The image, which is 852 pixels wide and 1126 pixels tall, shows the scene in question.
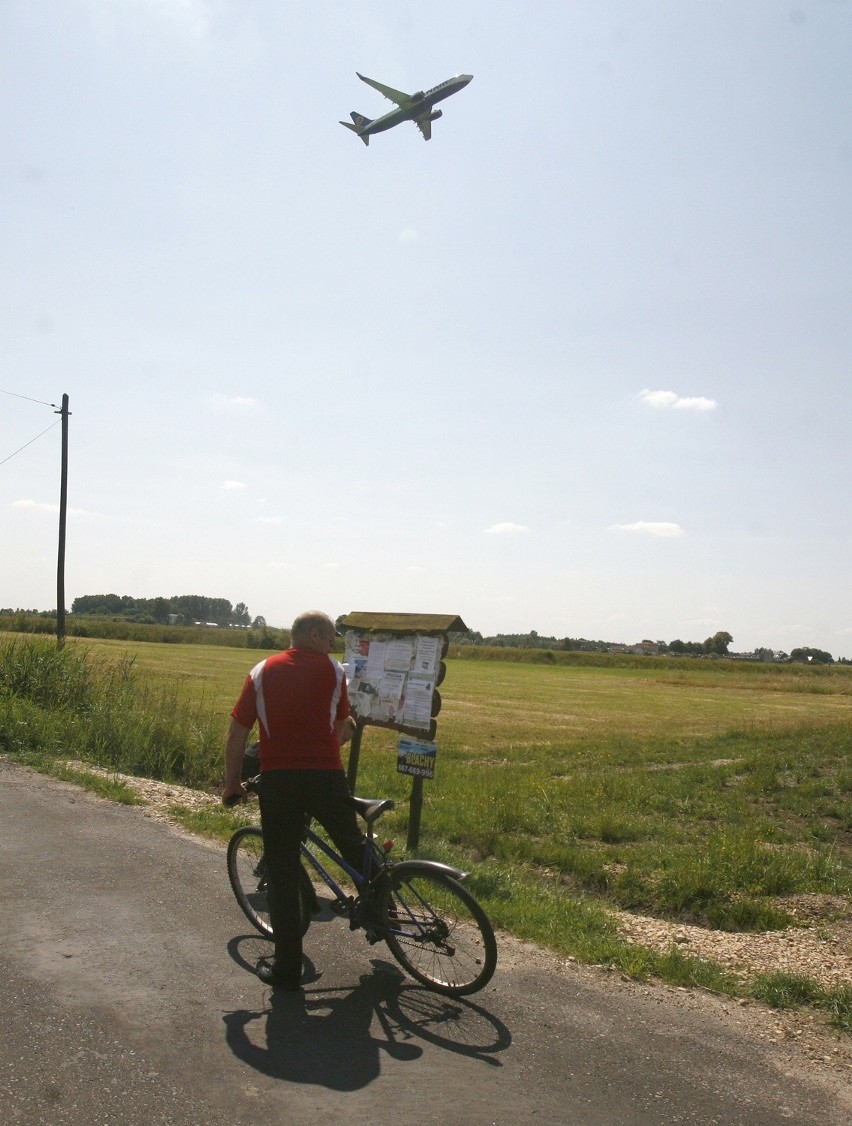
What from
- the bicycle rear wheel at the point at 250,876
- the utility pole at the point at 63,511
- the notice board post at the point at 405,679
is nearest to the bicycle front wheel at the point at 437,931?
the bicycle rear wheel at the point at 250,876

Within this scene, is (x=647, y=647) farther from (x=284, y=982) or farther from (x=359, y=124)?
(x=284, y=982)

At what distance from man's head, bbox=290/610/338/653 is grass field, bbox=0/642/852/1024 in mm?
2422

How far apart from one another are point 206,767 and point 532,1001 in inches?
325

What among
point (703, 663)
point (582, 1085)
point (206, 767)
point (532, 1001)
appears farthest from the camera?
point (703, 663)

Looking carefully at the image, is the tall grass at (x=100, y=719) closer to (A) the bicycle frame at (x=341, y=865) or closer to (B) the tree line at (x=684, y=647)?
(A) the bicycle frame at (x=341, y=865)

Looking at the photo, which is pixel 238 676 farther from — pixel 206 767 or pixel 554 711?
pixel 206 767

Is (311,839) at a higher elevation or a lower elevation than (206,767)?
higher

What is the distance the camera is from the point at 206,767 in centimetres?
1212

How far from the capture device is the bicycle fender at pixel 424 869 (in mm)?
4648

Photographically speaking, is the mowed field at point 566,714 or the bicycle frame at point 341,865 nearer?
the bicycle frame at point 341,865

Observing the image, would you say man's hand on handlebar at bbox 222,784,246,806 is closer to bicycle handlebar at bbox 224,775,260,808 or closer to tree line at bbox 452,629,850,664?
bicycle handlebar at bbox 224,775,260,808

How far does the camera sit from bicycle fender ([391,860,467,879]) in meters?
4.65

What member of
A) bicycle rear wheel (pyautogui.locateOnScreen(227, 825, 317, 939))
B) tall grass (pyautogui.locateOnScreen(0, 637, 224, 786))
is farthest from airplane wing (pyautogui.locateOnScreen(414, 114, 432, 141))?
bicycle rear wheel (pyautogui.locateOnScreen(227, 825, 317, 939))

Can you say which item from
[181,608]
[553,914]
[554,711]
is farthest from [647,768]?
[181,608]
